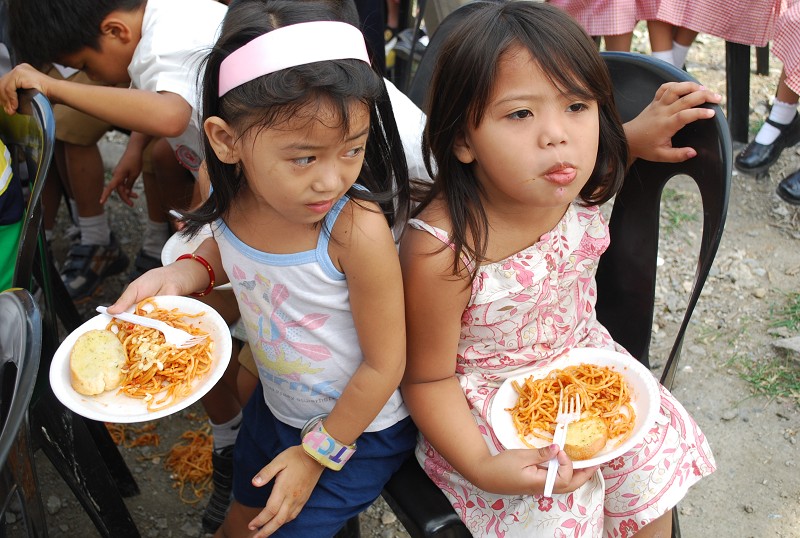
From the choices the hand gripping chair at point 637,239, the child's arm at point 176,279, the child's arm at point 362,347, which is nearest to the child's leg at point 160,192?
the child's arm at point 176,279

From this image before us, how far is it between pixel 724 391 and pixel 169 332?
6.00 ft

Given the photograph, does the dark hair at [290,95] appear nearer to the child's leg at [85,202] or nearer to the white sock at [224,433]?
the white sock at [224,433]

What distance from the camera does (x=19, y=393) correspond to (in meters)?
1.01

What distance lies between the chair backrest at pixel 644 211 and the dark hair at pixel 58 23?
1.36 m

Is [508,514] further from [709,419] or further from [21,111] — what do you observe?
[21,111]

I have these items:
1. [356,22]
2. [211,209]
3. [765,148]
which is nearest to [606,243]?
[356,22]

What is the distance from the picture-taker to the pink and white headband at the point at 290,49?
1208 mm

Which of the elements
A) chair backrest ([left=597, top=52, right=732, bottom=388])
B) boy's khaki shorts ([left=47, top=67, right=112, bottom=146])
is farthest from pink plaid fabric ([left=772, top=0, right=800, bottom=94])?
boy's khaki shorts ([left=47, top=67, right=112, bottom=146])

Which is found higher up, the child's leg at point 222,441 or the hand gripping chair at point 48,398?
the hand gripping chair at point 48,398

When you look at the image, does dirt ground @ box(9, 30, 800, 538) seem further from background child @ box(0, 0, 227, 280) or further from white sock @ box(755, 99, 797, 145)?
background child @ box(0, 0, 227, 280)

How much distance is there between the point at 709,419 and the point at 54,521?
1934 millimetres

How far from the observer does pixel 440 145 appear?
1441mm

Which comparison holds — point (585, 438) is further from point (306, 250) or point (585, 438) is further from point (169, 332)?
point (169, 332)

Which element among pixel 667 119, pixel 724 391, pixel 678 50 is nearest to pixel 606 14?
pixel 678 50
